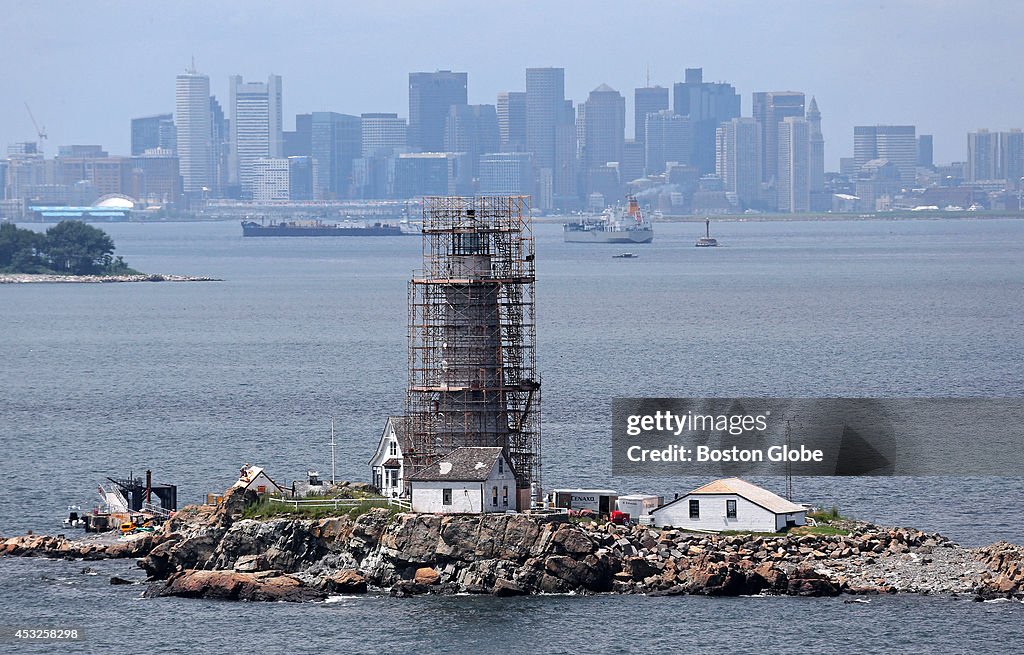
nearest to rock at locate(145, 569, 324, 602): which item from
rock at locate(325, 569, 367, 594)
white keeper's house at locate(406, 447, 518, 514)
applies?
rock at locate(325, 569, 367, 594)

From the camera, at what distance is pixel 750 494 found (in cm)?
5166

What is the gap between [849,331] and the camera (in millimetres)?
127750

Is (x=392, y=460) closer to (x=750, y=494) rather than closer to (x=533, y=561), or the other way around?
(x=533, y=561)

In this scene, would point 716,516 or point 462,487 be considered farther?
point 716,516

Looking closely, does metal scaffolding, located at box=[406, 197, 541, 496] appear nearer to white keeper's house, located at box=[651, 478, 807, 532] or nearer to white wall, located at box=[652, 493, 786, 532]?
white wall, located at box=[652, 493, 786, 532]

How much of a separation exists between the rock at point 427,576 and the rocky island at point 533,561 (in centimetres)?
3

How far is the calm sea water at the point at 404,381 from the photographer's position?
45.1 metres

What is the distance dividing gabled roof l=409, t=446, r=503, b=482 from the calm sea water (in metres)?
3.42

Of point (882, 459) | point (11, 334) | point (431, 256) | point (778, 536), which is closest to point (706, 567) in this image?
point (778, 536)

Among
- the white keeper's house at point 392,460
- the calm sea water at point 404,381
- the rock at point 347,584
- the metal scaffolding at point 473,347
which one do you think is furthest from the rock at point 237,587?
the metal scaffolding at point 473,347

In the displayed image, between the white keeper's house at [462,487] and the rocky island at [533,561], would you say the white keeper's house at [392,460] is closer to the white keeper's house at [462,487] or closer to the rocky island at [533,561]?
the white keeper's house at [462,487]

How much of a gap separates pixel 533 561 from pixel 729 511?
19.9 ft

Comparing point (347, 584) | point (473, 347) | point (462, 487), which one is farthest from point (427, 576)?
point (473, 347)

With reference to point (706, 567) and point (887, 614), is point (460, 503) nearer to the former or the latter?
point (706, 567)
